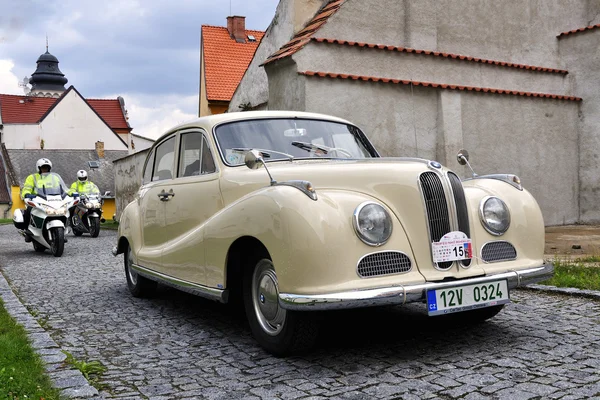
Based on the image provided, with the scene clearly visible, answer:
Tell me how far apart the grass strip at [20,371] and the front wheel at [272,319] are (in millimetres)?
1374

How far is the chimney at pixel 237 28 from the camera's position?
27478 millimetres

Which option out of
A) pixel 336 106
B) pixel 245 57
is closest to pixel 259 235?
pixel 336 106

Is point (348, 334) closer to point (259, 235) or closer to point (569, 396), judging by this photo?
point (259, 235)

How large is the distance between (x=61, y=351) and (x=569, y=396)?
3.17 meters

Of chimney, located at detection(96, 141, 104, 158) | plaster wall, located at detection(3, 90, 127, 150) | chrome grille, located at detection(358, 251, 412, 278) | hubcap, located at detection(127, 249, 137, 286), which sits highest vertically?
plaster wall, located at detection(3, 90, 127, 150)

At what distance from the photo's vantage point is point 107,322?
5691mm

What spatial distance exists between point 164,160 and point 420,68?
6.69 metres

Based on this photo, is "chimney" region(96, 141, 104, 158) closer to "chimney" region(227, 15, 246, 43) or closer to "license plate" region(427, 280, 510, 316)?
"chimney" region(227, 15, 246, 43)

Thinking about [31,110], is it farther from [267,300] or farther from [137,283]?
[267,300]

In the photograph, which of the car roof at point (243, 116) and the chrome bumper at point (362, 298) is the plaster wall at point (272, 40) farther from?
the chrome bumper at point (362, 298)

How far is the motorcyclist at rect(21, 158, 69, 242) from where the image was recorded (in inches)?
476

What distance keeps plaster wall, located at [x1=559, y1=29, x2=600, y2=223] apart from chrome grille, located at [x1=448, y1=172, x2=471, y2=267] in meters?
10.7

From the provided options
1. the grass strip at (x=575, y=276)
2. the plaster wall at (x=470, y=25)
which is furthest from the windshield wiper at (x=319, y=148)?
the plaster wall at (x=470, y=25)

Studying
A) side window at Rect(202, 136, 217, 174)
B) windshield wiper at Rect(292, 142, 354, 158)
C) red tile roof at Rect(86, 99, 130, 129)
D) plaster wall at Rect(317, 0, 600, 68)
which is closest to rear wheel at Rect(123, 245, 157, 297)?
side window at Rect(202, 136, 217, 174)
